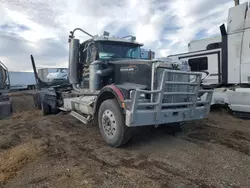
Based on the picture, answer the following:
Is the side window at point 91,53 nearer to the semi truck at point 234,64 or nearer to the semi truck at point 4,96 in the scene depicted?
the semi truck at point 4,96

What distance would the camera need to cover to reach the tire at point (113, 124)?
430 cm

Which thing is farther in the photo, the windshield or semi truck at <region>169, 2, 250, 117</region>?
semi truck at <region>169, 2, 250, 117</region>

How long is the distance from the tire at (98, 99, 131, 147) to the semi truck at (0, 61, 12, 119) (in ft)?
7.50

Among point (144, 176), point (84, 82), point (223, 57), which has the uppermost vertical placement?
point (223, 57)

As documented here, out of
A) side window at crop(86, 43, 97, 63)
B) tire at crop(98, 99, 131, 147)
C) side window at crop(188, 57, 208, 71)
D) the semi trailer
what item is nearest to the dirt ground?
tire at crop(98, 99, 131, 147)

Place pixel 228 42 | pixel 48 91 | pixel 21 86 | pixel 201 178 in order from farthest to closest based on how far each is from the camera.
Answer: pixel 21 86 → pixel 48 91 → pixel 228 42 → pixel 201 178

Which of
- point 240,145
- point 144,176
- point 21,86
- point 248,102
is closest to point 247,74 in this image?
point 248,102

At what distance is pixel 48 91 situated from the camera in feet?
29.8

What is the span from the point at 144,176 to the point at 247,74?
5.31 m

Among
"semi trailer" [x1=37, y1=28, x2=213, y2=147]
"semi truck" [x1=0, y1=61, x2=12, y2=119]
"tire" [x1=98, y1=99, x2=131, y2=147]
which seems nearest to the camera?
"semi trailer" [x1=37, y1=28, x2=213, y2=147]

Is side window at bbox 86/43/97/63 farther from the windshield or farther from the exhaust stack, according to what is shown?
the exhaust stack

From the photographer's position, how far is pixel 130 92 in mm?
4141

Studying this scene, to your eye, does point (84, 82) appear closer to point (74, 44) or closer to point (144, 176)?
point (74, 44)

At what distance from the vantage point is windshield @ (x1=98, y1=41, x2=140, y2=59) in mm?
5852
